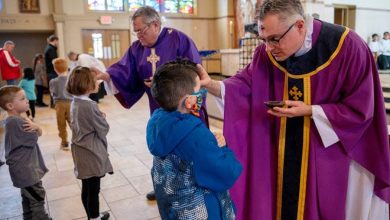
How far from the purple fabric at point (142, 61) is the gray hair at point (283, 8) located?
113 cm

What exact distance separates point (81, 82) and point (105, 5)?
11444mm

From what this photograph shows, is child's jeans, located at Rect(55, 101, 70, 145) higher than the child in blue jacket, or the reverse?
the child in blue jacket

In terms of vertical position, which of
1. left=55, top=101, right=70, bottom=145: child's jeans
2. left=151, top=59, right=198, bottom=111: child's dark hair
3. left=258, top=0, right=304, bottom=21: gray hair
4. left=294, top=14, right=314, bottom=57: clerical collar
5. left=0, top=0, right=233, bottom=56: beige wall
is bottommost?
left=55, top=101, right=70, bottom=145: child's jeans

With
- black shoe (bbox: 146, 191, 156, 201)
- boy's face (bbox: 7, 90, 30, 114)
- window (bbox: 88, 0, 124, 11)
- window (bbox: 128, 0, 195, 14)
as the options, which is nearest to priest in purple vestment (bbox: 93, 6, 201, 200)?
boy's face (bbox: 7, 90, 30, 114)

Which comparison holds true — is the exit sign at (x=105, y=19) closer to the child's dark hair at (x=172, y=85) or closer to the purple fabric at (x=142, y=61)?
the purple fabric at (x=142, y=61)

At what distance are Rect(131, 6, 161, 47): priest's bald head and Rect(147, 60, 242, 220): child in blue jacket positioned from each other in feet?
3.80

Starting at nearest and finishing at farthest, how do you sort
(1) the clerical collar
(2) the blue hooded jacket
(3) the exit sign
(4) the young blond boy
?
(2) the blue hooded jacket < (1) the clerical collar < (4) the young blond boy < (3) the exit sign

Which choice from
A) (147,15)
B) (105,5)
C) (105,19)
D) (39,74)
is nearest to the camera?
(147,15)

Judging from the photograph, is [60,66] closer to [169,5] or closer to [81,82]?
[81,82]

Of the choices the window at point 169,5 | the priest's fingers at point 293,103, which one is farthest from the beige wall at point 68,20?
the priest's fingers at point 293,103

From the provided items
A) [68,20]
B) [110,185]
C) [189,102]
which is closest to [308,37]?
[189,102]

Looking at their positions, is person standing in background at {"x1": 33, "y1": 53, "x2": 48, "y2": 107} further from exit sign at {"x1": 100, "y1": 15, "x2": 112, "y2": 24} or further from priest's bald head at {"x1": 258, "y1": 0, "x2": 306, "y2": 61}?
priest's bald head at {"x1": 258, "y1": 0, "x2": 306, "y2": 61}

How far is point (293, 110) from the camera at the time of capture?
1683 millimetres

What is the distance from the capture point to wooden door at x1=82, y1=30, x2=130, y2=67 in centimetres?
1291
